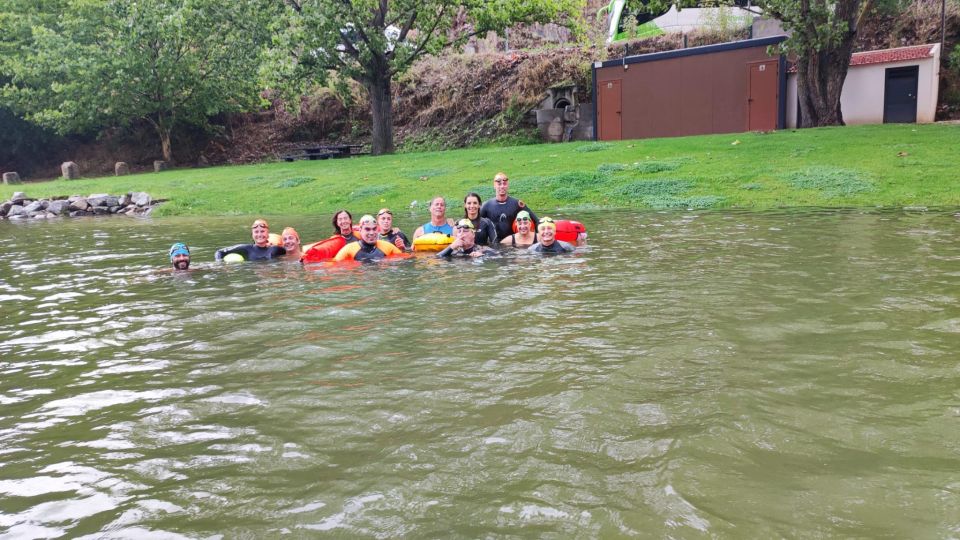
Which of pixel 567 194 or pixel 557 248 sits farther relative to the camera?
pixel 567 194

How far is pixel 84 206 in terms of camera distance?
23375mm

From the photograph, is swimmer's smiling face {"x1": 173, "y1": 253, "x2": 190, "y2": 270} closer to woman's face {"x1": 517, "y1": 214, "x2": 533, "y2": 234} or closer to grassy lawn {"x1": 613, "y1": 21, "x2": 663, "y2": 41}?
woman's face {"x1": 517, "y1": 214, "x2": 533, "y2": 234}

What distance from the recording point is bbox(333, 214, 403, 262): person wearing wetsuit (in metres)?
11.6

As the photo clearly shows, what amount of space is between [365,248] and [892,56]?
22714mm

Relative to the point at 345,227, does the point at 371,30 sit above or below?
above

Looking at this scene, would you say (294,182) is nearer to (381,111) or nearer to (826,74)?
(381,111)

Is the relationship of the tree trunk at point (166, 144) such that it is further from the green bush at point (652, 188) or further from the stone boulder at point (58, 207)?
the green bush at point (652, 188)

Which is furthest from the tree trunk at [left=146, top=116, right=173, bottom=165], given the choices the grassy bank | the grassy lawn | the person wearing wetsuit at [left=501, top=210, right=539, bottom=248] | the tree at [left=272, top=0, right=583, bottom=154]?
the person wearing wetsuit at [left=501, top=210, right=539, bottom=248]

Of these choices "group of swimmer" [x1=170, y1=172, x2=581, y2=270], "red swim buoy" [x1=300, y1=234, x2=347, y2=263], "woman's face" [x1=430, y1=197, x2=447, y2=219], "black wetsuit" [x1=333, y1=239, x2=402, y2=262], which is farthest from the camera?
"woman's face" [x1=430, y1=197, x2=447, y2=219]

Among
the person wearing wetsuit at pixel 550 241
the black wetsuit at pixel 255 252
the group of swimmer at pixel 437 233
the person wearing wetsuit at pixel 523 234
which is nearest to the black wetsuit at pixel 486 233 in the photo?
the group of swimmer at pixel 437 233

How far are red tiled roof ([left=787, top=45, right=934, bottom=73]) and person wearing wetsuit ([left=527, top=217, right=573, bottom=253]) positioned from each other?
734 inches

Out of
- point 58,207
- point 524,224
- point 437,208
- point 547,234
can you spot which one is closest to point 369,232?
point 437,208

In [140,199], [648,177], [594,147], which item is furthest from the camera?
[594,147]

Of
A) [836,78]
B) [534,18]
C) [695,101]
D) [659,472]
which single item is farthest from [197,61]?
[659,472]
